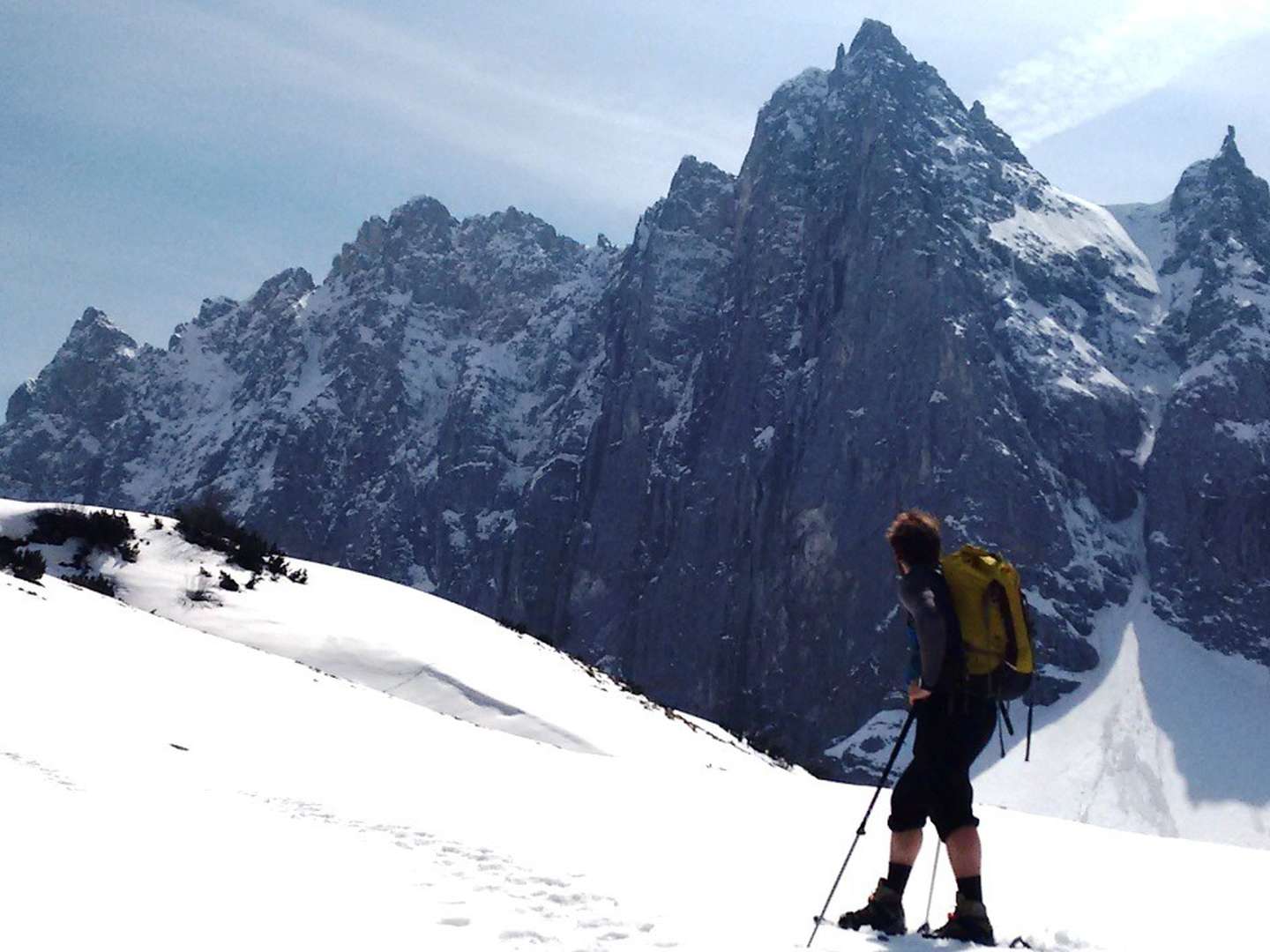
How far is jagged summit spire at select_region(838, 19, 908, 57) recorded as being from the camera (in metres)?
178

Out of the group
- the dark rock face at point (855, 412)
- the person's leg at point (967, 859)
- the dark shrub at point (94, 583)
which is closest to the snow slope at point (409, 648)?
the dark shrub at point (94, 583)

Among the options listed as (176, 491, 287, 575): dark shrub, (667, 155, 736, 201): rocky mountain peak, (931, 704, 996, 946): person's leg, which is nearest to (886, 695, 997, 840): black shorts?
(931, 704, 996, 946): person's leg

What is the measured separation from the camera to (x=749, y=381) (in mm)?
168375

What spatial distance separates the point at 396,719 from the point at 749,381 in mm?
156519

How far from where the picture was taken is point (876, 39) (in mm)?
179125

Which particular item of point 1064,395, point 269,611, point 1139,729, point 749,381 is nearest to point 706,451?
point 749,381

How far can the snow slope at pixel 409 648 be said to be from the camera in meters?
18.5

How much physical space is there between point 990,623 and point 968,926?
163 centimetres

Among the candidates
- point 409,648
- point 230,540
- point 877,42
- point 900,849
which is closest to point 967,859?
point 900,849

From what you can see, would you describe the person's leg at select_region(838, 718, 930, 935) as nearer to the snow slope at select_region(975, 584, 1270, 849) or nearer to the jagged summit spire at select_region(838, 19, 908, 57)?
the snow slope at select_region(975, 584, 1270, 849)

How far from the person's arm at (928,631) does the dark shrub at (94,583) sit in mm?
17779

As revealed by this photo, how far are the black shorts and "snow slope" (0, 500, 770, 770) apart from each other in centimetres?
1116

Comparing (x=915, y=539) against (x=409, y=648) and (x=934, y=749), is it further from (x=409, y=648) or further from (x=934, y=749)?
(x=409, y=648)

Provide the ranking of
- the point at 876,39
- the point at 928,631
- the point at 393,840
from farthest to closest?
the point at 876,39
the point at 393,840
the point at 928,631
